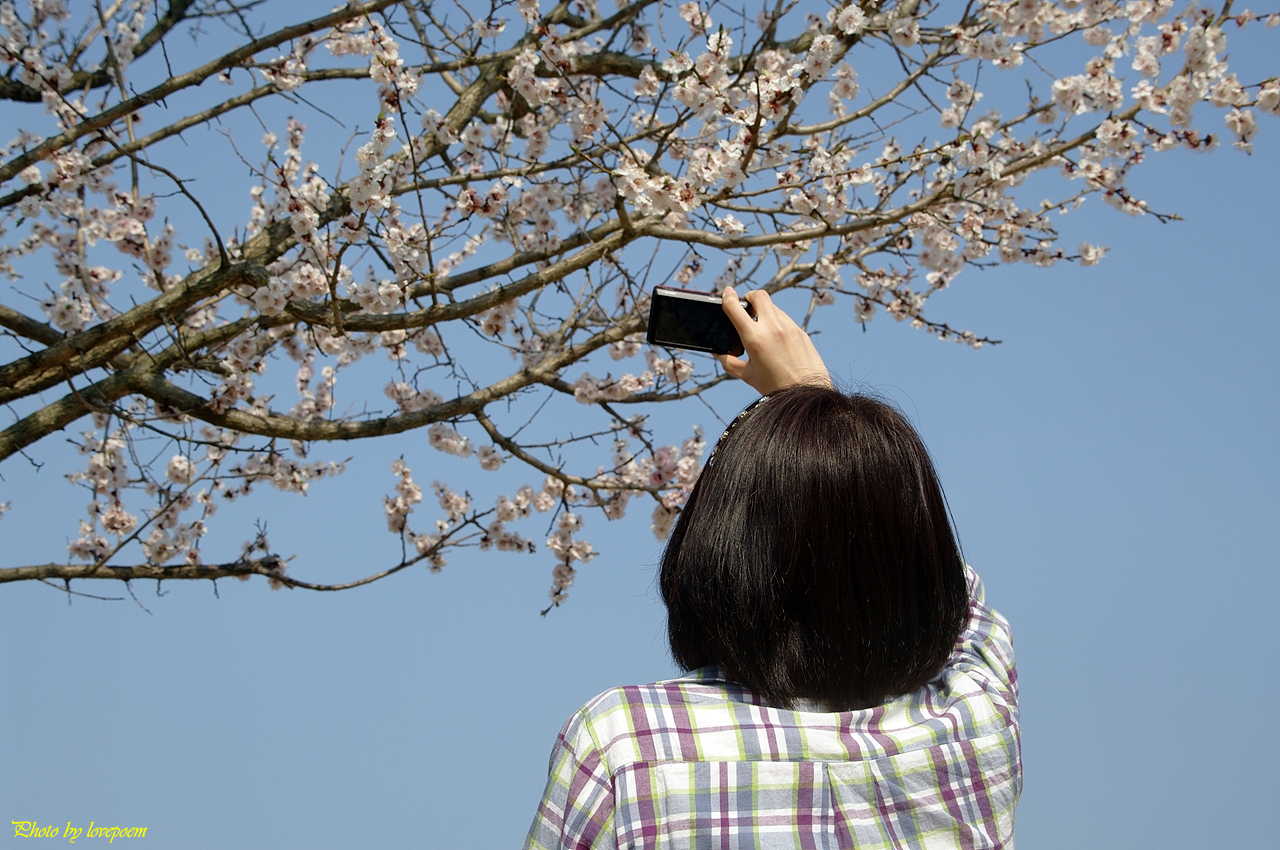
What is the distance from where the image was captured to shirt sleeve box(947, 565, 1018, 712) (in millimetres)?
1090

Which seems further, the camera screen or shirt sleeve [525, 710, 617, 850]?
the camera screen

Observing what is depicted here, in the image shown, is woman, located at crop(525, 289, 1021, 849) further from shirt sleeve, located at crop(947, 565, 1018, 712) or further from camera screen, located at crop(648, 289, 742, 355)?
camera screen, located at crop(648, 289, 742, 355)

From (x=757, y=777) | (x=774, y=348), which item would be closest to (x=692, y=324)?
(x=774, y=348)

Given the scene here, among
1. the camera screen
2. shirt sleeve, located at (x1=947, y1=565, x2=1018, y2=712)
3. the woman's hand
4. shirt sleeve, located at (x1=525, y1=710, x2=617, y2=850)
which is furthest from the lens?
the camera screen

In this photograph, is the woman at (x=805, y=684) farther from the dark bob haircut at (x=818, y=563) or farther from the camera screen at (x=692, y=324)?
the camera screen at (x=692, y=324)

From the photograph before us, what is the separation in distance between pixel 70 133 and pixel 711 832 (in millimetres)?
3399

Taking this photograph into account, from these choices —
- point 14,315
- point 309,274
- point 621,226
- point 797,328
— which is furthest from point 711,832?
point 14,315

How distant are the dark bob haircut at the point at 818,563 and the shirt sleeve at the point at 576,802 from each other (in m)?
0.16

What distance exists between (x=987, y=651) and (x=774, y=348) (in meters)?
0.43

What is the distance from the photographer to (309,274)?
369cm

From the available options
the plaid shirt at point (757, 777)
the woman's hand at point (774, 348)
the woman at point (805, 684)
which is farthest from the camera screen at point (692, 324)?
the plaid shirt at point (757, 777)

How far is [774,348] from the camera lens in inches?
49.7

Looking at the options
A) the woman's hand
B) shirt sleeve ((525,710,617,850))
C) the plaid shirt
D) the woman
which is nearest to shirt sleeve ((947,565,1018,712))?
the woman

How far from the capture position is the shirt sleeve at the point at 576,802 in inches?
33.5
